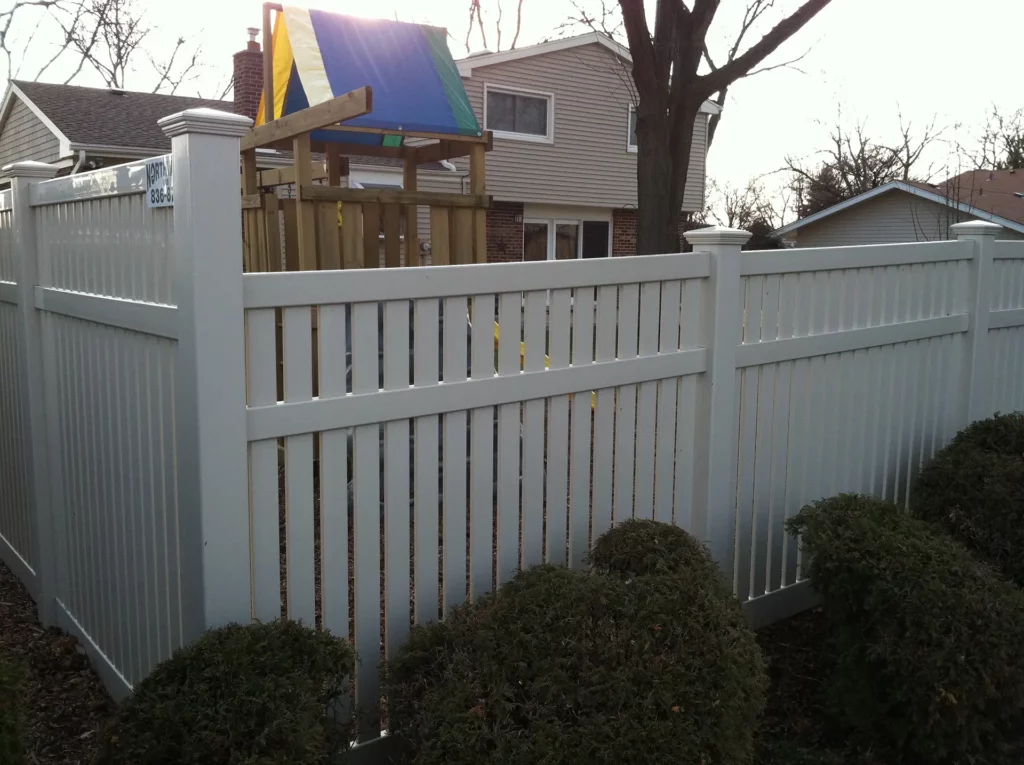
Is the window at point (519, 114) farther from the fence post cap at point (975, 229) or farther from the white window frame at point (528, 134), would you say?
the fence post cap at point (975, 229)

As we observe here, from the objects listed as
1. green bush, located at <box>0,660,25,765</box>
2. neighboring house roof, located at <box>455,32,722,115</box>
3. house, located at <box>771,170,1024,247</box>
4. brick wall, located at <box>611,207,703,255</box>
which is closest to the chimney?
neighboring house roof, located at <box>455,32,722,115</box>

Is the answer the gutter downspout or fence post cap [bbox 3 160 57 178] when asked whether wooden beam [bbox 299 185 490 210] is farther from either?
the gutter downspout

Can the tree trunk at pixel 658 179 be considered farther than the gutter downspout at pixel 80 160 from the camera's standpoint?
No

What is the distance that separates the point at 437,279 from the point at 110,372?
4.19 feet

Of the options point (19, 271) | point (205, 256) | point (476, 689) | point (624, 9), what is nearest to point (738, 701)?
point (476, 689)

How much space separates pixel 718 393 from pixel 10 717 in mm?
2754

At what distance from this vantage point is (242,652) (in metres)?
2.31

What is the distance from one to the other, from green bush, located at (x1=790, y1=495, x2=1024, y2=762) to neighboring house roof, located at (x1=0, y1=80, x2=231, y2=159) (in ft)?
46.0

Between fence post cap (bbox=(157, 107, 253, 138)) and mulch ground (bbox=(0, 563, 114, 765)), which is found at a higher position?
fence post cap (bbox=(157, 107, 253, 138))

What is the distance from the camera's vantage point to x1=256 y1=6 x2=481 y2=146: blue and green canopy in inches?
243

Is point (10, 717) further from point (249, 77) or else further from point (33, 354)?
point (249, 77)

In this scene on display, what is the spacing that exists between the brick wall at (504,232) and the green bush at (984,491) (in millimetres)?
15389

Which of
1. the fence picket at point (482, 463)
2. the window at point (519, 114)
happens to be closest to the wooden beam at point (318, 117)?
the fence picket at point (482, 463)

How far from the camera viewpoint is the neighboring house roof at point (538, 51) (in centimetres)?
1883
